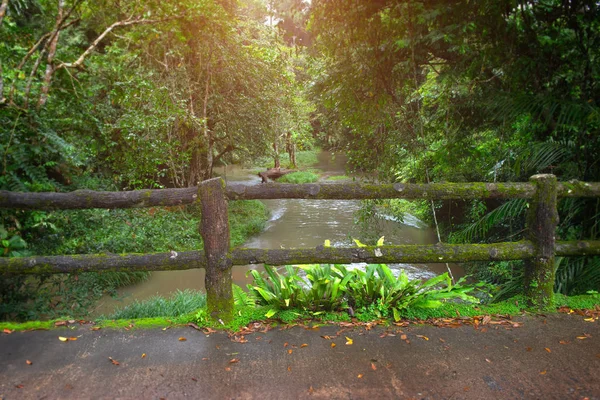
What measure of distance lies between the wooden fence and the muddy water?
1865mm

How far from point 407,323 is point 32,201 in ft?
9.74

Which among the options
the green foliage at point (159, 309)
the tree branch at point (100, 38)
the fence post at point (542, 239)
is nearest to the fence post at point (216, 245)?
the green foliage at point (159, 309)

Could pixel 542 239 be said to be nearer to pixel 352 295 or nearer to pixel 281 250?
pixel 352 295

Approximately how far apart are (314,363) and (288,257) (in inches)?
32.0

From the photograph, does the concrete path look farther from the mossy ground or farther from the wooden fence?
the wooden fence

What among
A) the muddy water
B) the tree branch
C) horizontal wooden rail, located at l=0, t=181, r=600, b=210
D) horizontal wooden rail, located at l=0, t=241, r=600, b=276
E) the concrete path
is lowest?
the muddy water

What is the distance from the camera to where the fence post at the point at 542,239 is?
10.2ft

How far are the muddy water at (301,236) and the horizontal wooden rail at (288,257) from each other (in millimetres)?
1666

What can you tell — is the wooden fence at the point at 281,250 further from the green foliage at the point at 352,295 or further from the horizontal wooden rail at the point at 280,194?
the green foliage at the point at 352,295

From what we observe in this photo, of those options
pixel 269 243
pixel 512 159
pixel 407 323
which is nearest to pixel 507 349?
pixel 407 323

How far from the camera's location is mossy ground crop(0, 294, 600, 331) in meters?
3.07

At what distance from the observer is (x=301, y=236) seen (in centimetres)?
1159

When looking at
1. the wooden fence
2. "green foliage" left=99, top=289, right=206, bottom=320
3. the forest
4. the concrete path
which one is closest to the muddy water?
"green foliage" left=99, top=289, right=206, bottom=320

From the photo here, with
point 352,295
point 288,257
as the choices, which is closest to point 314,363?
point 288,257
